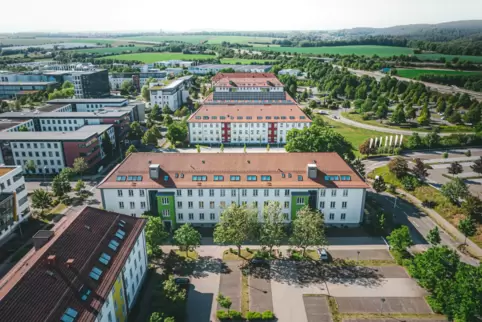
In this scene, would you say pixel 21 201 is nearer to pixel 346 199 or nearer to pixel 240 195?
pixel 240 195

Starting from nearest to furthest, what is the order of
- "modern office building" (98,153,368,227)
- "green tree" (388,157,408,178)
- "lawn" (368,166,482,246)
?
"modern office building" (98,153,368,227) < "lawn" (368,166,482,246) < "green tree" (388,157,408,178)

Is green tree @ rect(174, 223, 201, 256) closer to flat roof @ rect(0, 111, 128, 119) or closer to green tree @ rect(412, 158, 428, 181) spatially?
green tree @ rect(412, 158, 428, 181)

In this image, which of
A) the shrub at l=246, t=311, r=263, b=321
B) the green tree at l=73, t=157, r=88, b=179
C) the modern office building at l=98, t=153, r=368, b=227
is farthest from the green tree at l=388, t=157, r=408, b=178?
the green tree at l=73, t=157, r=88, b=179

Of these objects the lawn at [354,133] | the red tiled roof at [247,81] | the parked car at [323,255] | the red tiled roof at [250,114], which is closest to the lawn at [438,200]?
the parked car at [323,255]

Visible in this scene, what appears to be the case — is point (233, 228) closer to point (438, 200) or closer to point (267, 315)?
point (267, 315)

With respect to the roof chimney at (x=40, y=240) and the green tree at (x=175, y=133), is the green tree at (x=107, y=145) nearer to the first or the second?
the green tree at (x=175, y=133)

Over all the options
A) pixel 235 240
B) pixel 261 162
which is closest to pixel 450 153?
pixel 261 162
